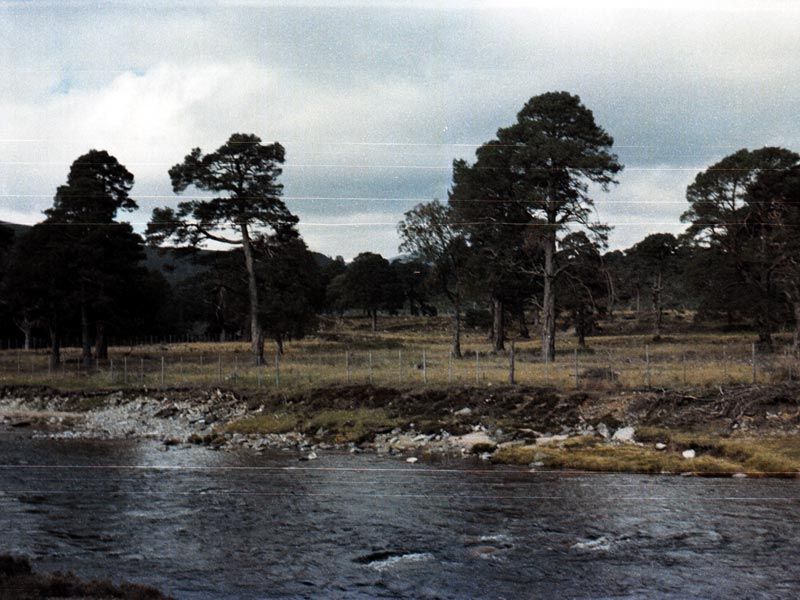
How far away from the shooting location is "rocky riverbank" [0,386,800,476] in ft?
80.7

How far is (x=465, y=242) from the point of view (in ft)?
212

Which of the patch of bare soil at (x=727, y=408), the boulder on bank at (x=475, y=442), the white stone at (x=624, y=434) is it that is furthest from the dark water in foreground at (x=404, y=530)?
the patch of bare soil at (x=727, y=408)

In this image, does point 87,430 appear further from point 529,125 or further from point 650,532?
point 529,125

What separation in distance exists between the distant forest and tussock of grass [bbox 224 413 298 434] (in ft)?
65.4

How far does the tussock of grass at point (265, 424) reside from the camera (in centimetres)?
3272

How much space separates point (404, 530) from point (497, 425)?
1445 cm

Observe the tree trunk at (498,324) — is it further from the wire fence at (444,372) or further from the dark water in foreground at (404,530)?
the dark water in foreground at (404,530)

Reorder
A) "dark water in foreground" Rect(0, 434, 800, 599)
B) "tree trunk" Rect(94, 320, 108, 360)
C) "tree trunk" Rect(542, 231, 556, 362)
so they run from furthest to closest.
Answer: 1. "tree trunk" Rect(94, 320, 108, 360)
2. "tree trunk" Rect(542, 231, 556, 362)
3. "dark water in foreground" Rect(0, 434, 800, 599)

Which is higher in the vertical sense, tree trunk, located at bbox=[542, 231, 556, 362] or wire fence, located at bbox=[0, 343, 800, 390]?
tree trunk, located at bbox=[542, 231, 556, 362]

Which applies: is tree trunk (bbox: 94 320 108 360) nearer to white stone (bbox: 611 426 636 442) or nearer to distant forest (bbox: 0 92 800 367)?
distant forest (bbox: 0 92 800 367)

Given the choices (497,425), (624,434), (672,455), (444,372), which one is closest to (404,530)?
(672,455)

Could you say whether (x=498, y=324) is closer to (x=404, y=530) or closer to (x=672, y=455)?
(x=672, y=455)

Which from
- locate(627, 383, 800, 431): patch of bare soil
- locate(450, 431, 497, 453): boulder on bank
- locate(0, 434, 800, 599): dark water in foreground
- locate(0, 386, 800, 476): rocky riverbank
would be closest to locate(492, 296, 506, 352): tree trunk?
locate(0, 386, 800, 476): rocky riverbank

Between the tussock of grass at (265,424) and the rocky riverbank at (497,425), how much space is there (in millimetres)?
59
